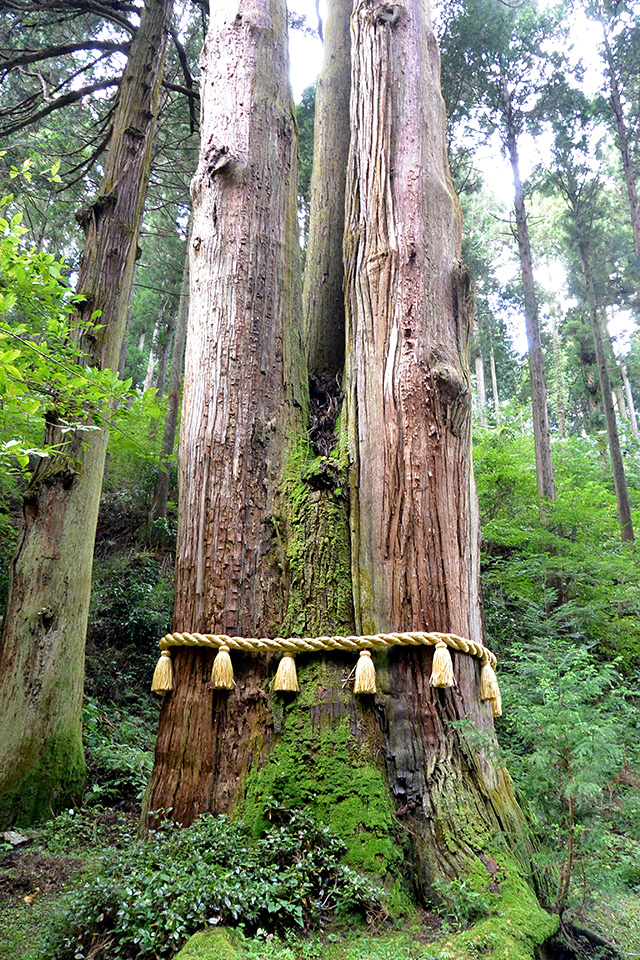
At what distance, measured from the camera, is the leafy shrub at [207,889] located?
1.92 m

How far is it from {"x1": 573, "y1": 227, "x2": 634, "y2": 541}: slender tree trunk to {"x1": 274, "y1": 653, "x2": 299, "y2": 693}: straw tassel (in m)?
9.99

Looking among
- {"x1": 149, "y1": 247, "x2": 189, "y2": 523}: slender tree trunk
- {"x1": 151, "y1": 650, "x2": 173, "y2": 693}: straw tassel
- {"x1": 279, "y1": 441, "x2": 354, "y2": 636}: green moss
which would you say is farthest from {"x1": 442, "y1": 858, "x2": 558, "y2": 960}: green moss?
{"x1": 149, "y1": 247, "x2": 189, "y2": 523}: slender tree trunk

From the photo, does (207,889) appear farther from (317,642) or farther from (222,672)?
(317,642)

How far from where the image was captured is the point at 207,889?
2.00 meters

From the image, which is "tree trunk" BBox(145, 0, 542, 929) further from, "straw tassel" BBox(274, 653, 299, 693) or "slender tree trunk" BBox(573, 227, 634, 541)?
"slender tree trunk" BBox(573, 227, 634, 541)

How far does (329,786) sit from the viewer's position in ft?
8.03

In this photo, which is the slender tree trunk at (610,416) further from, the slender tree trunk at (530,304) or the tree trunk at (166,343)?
the tree trunk at (166,343)

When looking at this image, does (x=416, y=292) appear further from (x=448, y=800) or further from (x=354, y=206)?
(x=448, y=800)

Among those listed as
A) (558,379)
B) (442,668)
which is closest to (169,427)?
(442,668)

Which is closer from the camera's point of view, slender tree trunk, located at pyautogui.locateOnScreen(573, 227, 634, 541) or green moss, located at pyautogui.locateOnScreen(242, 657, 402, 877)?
green moss, located at pyautogui.locateOnScreen(242, 657, 402, 877)

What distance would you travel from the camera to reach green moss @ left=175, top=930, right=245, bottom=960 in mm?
1721

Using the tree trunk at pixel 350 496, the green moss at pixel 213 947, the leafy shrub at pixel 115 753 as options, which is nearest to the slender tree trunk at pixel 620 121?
the tree trunk at pixel 350 496

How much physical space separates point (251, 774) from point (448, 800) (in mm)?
799

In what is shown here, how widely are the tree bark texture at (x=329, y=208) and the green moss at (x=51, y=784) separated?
118 inches
